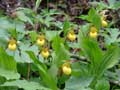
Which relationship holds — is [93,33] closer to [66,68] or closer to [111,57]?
[111,57]

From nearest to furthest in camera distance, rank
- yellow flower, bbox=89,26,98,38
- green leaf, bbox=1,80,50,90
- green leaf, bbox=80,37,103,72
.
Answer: green leaf, bbox=1,80,50,90
green leaf, bbox=80,37,103,72
yellow flower, bbox=89,26,98,38

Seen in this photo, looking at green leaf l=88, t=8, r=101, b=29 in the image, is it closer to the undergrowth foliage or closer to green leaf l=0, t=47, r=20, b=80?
the undergrowth foliage

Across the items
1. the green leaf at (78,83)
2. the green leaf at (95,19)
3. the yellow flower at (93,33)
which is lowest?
the green leaf at (78,83)

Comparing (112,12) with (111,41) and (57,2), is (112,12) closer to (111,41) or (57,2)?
(57,2)

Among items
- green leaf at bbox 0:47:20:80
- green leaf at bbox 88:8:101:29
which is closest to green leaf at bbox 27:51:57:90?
green leaf at bbox 0:47:20:80

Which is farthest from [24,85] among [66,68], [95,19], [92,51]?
[95,19]

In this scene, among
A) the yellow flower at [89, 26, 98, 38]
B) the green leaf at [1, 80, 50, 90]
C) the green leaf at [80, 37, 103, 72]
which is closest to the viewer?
the green leaf at [1, 80, 50, 90]

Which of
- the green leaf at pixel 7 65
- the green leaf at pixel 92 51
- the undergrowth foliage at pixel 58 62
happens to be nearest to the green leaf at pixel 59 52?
the undergrowth foliage at pixel 58 62

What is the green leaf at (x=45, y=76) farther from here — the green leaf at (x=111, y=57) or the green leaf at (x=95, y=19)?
the green leaf at (x=95, y=19)

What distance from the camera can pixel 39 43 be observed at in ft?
6.57

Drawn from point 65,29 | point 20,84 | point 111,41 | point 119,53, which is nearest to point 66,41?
point 65,29

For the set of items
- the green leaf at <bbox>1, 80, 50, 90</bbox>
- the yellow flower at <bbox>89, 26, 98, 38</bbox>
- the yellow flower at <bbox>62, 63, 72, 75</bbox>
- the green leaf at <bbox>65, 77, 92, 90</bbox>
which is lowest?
the green leaf at <bbox>65, 77, 92, 90</bbox>

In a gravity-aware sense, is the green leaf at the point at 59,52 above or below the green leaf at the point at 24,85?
above

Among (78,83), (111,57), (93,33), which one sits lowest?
(78,83)
